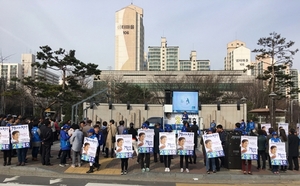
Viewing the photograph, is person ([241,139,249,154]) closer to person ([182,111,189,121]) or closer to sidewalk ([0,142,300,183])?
sidewalk ([0,142,300,183])

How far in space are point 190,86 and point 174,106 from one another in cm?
3854

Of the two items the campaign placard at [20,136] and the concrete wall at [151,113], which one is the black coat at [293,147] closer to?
the campaign placard at [20,136]

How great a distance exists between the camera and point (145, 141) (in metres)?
11.3

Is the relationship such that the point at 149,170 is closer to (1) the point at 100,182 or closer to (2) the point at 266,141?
(1) the point at 100,182

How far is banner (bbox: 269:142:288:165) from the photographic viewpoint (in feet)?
36.8

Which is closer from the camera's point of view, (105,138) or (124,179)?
(124,179)

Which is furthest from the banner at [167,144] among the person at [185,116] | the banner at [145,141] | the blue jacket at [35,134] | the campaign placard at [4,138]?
the person at [185,116]

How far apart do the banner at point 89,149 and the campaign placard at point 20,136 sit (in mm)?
2607

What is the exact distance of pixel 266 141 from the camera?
1215cm

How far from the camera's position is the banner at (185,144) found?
36.6 ft

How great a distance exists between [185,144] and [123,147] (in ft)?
8.10

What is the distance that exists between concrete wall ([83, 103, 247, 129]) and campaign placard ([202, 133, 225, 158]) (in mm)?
24445

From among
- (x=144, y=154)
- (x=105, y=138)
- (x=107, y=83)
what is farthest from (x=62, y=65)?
(x=107, y=83)

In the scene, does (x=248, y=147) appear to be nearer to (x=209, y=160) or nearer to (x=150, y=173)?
(x=209, y=160)
